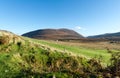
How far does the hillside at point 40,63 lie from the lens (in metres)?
12.1

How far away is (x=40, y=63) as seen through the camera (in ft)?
59.3

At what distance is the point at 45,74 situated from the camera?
11664 millimetres

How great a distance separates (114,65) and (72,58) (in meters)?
6.73

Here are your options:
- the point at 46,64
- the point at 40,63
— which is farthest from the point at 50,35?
the point at 40,63

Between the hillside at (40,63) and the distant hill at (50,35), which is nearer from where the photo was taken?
the hillside at (40,63)

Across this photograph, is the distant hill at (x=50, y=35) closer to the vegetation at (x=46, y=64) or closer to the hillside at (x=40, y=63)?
the hillside at (x=40, y=63)

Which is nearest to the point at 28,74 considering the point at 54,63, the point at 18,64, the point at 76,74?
the point at 76,74

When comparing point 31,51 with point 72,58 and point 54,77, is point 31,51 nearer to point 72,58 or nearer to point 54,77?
point 72,58

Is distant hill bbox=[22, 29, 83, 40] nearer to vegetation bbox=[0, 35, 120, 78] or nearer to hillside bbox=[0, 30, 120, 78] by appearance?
hillside bbox=[0, 30, 120, 78]

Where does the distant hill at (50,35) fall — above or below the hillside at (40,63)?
above

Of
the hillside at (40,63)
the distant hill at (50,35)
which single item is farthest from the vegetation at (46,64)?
the distant hill at (50,35)

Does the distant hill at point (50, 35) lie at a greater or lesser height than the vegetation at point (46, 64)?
greater

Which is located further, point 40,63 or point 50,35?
point 50,35

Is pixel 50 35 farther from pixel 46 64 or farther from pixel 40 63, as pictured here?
pixel 40 63
